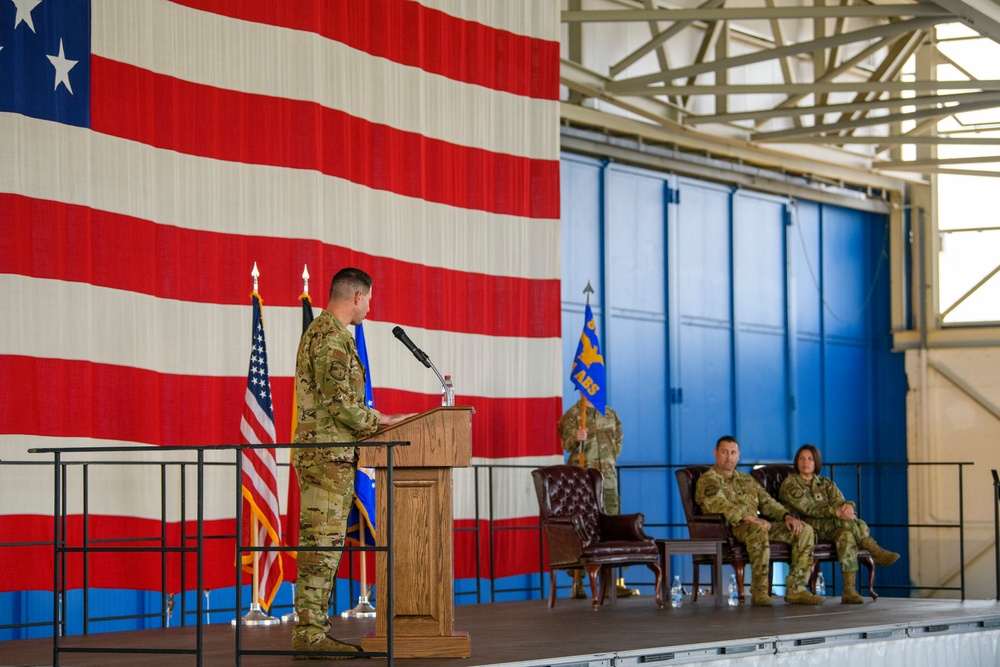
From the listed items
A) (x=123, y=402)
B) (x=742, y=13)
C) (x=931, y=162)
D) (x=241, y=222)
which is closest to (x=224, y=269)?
(x=241, y=222)

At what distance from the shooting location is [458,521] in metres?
9.54

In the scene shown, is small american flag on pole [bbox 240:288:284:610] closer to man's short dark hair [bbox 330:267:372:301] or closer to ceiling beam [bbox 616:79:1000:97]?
man's short dark hair [bbox 330:267:372:301]

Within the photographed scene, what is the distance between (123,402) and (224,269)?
1.06 m

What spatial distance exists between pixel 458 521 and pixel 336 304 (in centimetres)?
472

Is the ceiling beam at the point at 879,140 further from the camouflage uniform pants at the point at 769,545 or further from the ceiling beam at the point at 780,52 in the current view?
the camouflage uniform pants at the point at 769,545

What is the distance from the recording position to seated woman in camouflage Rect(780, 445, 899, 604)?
8711mm

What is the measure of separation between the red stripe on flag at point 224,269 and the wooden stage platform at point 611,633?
1888mm

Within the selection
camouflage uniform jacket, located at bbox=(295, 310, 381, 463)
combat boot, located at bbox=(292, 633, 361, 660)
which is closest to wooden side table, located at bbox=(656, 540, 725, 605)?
combat boot, located at bbox=(292, 633, 361, 660)

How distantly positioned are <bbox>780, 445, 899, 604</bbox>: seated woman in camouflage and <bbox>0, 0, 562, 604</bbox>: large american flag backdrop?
2.01 metres

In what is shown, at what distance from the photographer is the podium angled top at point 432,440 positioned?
16.1 ft

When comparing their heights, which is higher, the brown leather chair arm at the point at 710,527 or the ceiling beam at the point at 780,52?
the ceiling beam at the point at 780,52

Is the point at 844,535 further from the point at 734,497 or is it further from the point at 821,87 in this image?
the point at 821,87

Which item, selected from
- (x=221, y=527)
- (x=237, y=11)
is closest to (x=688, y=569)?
(x=221, y=527)

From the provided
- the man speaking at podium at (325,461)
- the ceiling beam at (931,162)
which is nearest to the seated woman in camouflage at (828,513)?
the man speaking at podium at (325,461)
